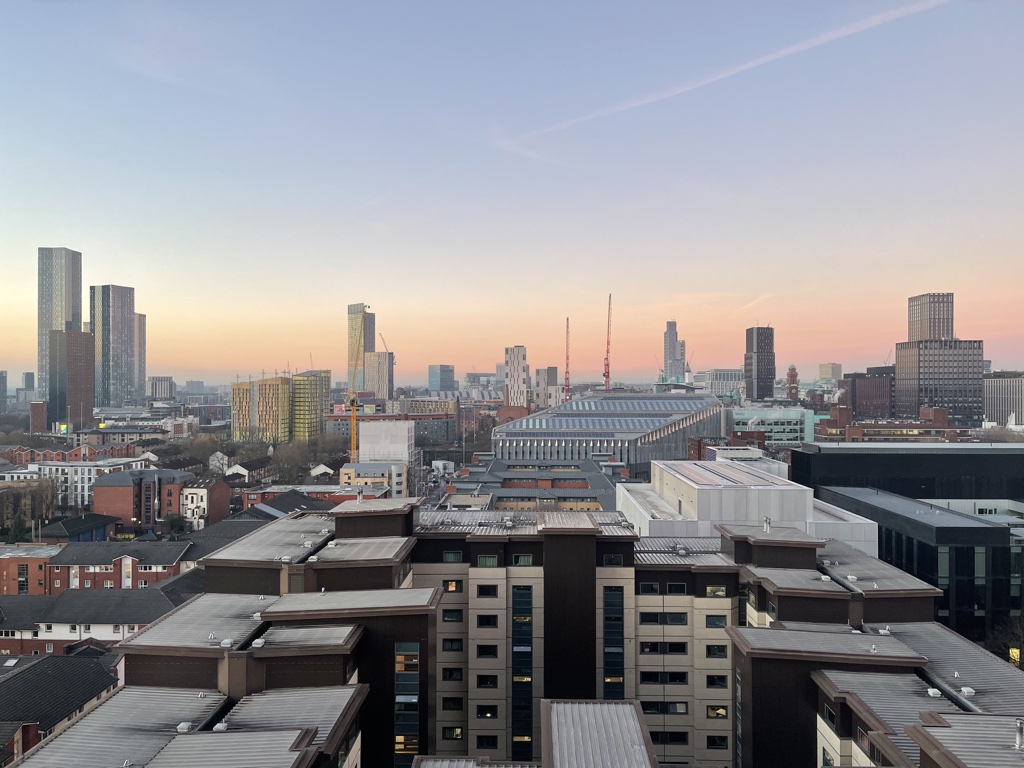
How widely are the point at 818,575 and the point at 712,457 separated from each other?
141 feet

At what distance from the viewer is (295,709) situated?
14203mm

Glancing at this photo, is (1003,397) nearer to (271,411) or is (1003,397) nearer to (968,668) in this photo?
(271,411)

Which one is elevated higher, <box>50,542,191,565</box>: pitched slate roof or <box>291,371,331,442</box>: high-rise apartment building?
<box>291,371,331,442</box>: high-rise apartment building

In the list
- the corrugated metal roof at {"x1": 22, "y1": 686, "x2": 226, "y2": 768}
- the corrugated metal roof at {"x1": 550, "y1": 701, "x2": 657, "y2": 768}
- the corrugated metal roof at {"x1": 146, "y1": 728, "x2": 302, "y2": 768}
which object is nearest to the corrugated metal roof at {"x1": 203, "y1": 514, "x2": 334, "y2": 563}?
the corrugated metal roof at {"x1": 22, "y1": 686, "x2": 226, "y2": 768}

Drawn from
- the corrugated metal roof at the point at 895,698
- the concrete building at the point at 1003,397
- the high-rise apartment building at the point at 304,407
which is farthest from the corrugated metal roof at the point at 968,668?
the concrete building at the point at 1003,397

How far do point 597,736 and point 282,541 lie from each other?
13480 millimetres

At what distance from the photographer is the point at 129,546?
45.7m

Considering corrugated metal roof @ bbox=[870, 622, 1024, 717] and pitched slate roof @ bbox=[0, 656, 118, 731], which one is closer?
corrugated metal roof @ bbox=[870, 622, 1024, 717]

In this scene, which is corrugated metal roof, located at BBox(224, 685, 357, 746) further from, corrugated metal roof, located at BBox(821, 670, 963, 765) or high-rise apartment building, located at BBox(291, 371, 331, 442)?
high-rise apartment building, located at BBox(291, 371, 331, 442)

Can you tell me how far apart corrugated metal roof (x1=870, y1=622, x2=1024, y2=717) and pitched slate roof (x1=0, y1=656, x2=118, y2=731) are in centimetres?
2755

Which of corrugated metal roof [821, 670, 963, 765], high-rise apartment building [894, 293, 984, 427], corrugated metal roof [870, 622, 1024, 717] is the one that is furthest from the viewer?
high-rise apartment building [894, 293, 984, 427]

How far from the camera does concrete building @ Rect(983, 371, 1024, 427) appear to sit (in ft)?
491

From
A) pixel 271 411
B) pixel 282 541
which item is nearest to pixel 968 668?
pixel 282 541

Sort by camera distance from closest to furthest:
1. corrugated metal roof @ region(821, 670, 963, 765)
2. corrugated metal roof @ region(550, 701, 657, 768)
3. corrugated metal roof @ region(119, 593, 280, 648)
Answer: corrugated metal roof @ region(550, 701, 657, 768)
corrugated metal roof @ region(821, 670, 963, 765)
corrugated metal roof @ region(119, 593, 280, 648)
